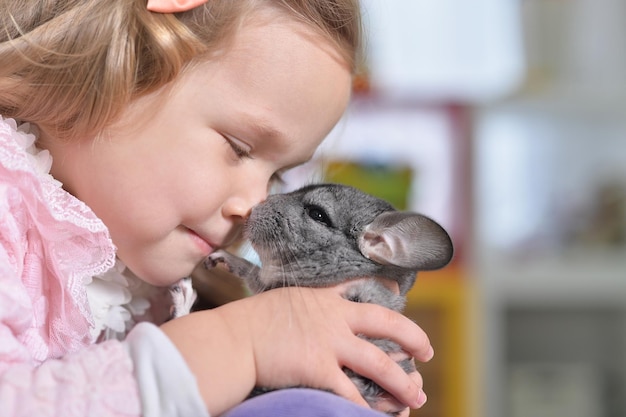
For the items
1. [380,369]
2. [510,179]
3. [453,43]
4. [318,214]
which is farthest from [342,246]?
[453,43]

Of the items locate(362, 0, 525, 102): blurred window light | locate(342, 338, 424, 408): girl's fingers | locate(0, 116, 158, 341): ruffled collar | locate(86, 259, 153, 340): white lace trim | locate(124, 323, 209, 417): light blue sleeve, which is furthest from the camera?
locate(362, 0, 525, 102): blurred window light

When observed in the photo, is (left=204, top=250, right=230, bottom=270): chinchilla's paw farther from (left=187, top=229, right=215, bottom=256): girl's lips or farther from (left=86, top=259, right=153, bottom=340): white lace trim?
(left=86, top=259, right=153, bottom=340): white lace trim

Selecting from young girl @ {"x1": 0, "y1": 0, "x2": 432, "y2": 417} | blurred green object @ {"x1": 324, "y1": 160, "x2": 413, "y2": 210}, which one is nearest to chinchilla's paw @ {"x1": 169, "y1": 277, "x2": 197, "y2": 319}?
young girl @ {"x1": 0, "y1": 0, "x2": 432, "y2": 417}

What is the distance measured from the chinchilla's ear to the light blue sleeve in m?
0.29

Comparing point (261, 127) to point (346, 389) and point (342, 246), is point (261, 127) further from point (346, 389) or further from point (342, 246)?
point (346, 389)

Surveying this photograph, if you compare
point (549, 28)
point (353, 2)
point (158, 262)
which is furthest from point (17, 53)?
point (549, 28)

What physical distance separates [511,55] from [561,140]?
48 cm

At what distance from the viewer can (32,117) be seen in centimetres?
99

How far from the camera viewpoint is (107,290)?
1.11 metres

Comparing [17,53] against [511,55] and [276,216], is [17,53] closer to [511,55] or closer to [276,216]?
[276,216]

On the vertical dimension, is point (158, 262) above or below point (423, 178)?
below

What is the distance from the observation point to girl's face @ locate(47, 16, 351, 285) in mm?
964

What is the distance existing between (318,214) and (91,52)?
13.2 inches

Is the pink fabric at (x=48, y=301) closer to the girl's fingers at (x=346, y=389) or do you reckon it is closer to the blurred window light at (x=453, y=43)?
the girl's fingers at (x=346, y=389)
